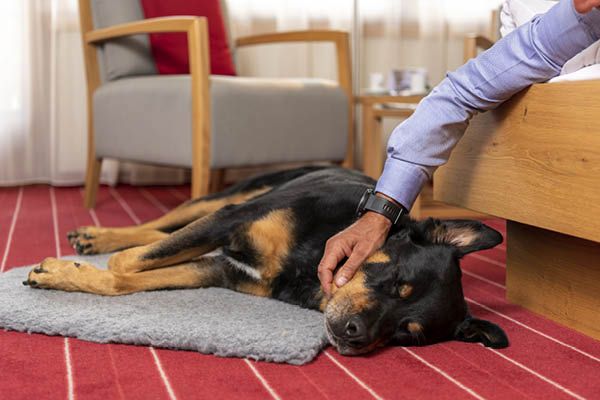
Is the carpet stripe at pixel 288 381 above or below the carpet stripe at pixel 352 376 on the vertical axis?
above

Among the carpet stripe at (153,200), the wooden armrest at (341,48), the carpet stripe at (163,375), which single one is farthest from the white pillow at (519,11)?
the carpet stripe at (153,200)

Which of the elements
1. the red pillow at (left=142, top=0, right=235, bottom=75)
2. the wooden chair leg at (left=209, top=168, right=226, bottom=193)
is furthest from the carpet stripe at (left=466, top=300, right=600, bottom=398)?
the wooden chair leg at (left=209, top=168, right=226, bottom=193)

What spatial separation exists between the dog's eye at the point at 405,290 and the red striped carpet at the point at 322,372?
0.12 m

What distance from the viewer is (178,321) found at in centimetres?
165

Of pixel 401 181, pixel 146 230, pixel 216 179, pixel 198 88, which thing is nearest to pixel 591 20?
pixel 401 181

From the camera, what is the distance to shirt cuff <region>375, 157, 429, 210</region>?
1.65 m

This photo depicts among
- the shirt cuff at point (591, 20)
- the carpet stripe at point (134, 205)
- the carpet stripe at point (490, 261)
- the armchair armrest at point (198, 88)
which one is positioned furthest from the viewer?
the carpet stripe at point (134, 205)

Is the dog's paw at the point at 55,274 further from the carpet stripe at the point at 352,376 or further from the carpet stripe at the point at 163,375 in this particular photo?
the carpet stripe at the point at 352,376

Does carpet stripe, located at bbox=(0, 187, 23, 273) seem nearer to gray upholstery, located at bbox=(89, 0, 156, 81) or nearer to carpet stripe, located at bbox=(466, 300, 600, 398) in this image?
gray upholstery, located at bbox=(89, 0, 156, 81)

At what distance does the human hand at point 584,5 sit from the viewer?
1.43m

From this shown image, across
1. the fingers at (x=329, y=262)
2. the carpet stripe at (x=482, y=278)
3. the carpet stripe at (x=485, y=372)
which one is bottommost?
the carpet stripe at (x=482, y=278)

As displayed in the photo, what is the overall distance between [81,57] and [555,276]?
10.8 ft

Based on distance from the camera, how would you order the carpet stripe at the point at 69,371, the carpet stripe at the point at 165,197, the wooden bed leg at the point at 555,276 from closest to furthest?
the carpet stripe at the point at 69,371
the wooden bed leg at the point at 555,276
the carpet stripe at the point at 165,197

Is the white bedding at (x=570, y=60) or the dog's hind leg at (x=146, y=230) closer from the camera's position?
the white bedding at (x=570, y=60)
